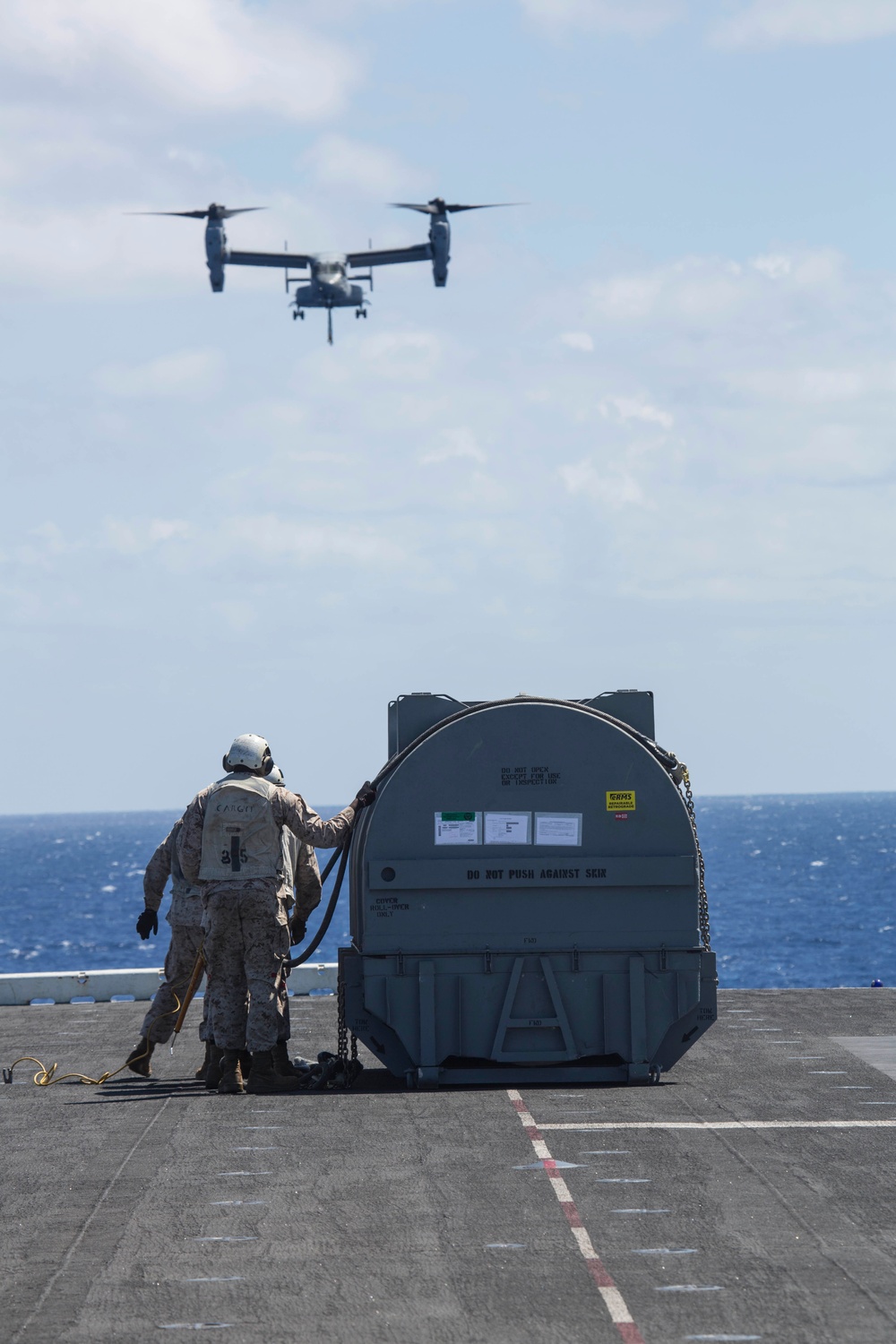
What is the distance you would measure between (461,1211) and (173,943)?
5703mm

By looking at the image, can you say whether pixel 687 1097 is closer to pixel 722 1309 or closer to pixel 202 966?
pixel 202 966

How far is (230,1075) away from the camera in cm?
1123

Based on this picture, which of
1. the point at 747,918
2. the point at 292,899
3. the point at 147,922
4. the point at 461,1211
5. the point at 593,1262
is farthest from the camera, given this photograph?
the point at 747,918

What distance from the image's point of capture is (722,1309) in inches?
239

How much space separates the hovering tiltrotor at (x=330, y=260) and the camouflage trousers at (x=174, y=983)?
151ft

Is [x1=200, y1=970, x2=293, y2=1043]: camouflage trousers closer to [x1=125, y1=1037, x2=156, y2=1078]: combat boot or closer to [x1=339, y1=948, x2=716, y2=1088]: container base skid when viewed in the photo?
[x1=339, y1=948, x2=716, y2=1088]: container base skid

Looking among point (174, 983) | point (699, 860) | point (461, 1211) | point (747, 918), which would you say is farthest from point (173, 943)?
point (747, 918)

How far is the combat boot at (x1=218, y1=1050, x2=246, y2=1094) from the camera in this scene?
1120 cm

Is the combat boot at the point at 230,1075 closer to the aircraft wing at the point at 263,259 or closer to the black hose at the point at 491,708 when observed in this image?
the black hose at the point at 491,708

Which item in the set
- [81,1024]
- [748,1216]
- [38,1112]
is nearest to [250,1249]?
[748,1216]

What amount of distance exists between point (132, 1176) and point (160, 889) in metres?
4.09

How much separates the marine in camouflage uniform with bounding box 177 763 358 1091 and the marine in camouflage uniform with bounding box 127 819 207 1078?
398 mm

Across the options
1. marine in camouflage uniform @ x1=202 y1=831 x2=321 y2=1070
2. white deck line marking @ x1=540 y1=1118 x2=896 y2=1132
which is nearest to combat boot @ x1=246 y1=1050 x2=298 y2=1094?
marine in camouflage uniform @ x1=202 y1=831 x2=321 y2=1070

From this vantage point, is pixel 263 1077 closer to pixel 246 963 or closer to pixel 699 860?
pixel 246 963
